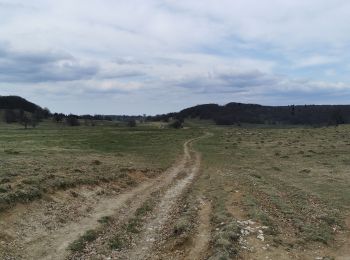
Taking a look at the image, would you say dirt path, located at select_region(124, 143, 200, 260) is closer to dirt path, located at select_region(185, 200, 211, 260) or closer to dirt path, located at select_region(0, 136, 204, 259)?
dirt path, located at select_region(0, 136, 204, 259)

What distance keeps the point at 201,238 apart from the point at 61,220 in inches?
246

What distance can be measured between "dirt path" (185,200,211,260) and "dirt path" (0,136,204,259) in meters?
1.72

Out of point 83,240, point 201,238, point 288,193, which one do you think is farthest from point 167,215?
point 288,193

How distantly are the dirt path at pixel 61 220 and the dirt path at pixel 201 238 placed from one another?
172cm

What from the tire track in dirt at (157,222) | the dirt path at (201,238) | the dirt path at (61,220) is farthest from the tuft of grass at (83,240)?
the dirt path at (201,238)

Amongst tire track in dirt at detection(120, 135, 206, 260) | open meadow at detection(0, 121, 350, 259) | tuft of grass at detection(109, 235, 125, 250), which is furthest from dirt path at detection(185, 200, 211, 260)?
tuft of grass at detection(109, 235, 125, 250)

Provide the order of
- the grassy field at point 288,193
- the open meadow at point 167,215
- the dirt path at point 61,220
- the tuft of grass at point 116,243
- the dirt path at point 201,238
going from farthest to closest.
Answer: the grassy field at point 288,193
the tuft of grass at point 116,243
the open meadow at point 167,215
the dirt path at point 61,220
the dirt path at point 201,238

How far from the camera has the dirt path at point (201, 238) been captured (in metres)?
15.6

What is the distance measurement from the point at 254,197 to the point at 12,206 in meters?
13.2

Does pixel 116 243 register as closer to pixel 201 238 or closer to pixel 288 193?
pixel 201 238

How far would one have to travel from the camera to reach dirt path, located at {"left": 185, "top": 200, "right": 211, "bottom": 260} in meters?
15.6

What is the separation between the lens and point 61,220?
64.0 ft

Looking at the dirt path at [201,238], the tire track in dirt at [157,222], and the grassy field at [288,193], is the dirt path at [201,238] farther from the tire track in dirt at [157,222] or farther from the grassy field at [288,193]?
the tire track in dirt at [157,222]

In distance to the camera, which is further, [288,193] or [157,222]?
[288,193]
